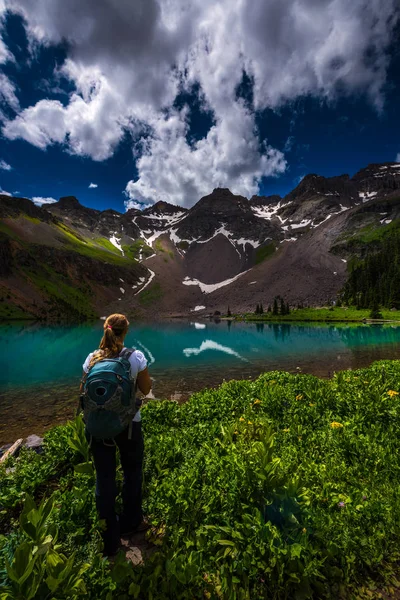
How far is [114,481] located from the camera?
16.5 ft

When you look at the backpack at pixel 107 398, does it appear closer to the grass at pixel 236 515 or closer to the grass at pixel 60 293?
the grass at pixel 236 515

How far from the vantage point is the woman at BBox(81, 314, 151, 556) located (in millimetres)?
4902

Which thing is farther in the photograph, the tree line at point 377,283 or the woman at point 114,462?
the tree line at point 377,283

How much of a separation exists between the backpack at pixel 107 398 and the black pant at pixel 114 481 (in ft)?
1.49

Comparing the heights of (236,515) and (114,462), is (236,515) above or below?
below

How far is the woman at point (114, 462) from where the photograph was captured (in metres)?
4.90

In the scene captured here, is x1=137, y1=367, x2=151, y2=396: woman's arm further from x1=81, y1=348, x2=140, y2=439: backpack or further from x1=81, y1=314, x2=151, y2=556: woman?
x1=81, y1=348, x2=140, y2=439: backpack

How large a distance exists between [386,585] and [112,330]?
19.1 ft

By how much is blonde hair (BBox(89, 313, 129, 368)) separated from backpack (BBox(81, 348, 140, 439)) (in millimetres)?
302

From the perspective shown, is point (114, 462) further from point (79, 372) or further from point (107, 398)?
point (79, 372)

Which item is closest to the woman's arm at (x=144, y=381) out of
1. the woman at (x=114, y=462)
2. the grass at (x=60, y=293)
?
the woman at (x=114, y=462)

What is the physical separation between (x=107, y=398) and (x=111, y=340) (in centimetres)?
107

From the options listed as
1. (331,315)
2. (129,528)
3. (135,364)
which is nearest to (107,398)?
(135,364)

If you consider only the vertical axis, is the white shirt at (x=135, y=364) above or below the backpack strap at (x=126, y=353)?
below
